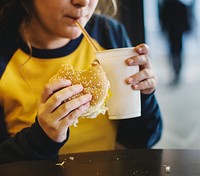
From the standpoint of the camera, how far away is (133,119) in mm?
1360

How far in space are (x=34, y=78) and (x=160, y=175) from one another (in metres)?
0.61

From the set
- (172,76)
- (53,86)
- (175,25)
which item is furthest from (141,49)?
(172,76)

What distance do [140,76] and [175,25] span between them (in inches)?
160

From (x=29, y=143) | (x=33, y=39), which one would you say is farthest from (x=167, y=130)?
(x=29, y=143)

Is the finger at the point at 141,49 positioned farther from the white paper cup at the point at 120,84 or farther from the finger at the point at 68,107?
the finger at the point at 68,107

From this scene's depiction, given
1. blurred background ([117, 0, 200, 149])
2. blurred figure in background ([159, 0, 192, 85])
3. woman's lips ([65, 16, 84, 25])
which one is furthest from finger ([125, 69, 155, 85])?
blurred figure in background ([159, 0, 192, 85])

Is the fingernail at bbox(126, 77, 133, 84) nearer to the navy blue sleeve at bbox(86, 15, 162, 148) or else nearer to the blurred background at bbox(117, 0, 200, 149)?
the navy blue sleeve at bbox(86, 15, 162, 148)

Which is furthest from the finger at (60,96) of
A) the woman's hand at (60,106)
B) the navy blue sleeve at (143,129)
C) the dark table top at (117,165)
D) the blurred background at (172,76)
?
the blurred background at (172,76)

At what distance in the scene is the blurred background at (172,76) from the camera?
2.97 m

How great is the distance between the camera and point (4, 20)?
4.52 ft

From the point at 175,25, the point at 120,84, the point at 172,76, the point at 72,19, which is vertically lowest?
the point at 172,76

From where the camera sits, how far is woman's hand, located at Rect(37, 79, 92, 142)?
94 centimetres

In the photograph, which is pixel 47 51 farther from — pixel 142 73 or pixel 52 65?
pixel 142 73

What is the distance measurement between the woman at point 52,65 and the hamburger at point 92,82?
0.10m
